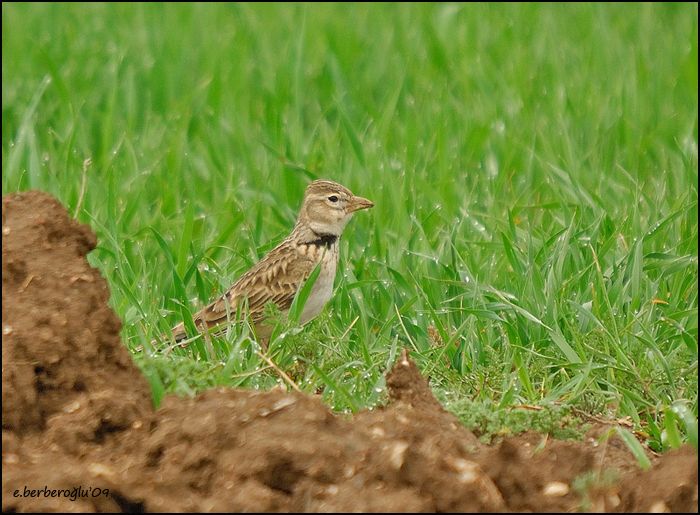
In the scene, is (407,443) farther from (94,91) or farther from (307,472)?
(94,91)

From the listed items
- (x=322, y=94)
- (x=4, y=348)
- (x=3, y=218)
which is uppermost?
(x=3, y=218)

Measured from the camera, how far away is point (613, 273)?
250 inches

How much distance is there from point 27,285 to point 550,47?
8454mm

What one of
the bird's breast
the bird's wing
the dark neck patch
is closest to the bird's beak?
the dark neck patch

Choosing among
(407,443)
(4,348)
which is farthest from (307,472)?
(4,348)

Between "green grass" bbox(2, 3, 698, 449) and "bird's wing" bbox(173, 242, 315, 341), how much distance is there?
0.67ft

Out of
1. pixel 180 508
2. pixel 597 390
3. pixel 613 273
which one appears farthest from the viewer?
pixel 613 273

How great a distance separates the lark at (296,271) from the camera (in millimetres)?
6445

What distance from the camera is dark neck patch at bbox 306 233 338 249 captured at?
23.2ft

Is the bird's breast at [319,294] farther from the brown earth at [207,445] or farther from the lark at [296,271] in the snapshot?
the brown earth at [207,445]

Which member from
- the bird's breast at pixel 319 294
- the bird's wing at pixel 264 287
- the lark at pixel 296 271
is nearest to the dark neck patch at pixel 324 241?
the lark at pixel 296 271

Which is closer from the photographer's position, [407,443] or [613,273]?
[407,443]

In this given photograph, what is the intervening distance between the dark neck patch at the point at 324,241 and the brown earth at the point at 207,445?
7.50ft

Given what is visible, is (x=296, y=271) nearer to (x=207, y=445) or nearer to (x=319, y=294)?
(x=319, y=294)
